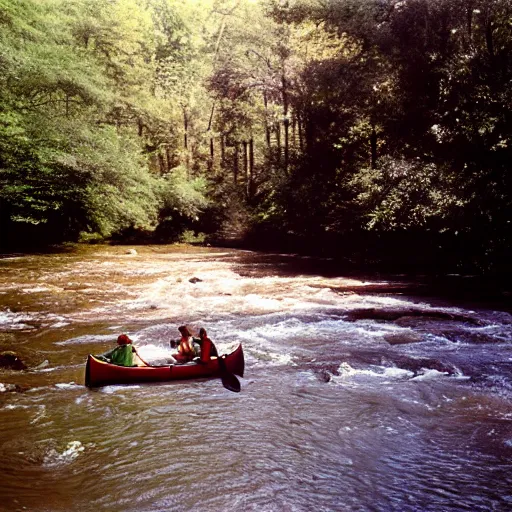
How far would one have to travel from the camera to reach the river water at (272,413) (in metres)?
5.10

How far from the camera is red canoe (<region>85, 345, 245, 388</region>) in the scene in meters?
7.64

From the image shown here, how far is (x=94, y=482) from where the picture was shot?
520 cm

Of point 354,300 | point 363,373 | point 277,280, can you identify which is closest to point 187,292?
point 277,280

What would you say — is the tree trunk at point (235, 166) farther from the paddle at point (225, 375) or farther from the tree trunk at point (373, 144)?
the paddle at point (225, 375)

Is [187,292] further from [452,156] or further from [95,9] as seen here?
[95,9]

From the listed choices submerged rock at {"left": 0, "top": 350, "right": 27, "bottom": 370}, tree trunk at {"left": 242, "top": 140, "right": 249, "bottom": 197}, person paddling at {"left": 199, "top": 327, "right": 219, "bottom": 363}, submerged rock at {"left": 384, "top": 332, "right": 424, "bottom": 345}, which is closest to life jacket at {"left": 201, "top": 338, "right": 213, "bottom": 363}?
person paddling at {"left": 199, "top": 327, "right": 219, "bottom": 363}

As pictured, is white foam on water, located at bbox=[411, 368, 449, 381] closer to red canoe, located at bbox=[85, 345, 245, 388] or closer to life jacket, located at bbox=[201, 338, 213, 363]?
red canoe, located at bbox=[85, 345, 245, 388]

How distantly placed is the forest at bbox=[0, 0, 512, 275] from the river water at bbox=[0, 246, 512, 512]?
4.94 m

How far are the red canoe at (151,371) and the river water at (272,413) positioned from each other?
0.56 feet

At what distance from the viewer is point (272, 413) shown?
7.06 metres

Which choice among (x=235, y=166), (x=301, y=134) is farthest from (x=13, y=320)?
(x=235, y=166)

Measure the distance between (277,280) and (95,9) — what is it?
22.1 meters

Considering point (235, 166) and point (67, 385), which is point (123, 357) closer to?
point (67, 385)

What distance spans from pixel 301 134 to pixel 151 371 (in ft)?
68.9
